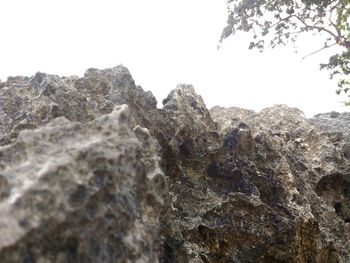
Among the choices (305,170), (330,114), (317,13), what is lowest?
(305,170)

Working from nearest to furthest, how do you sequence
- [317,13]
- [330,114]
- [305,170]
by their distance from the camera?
[305,170] → [330,114] → [317,13]

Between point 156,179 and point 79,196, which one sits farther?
point 156,179

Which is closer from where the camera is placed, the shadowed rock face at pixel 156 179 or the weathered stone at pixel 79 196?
the weathered stone at pixel 79 196

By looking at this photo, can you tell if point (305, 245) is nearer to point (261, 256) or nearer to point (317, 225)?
point (317, 225)

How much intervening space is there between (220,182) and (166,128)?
119 cm

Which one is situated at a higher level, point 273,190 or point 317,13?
point 317,13

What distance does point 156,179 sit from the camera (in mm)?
3916

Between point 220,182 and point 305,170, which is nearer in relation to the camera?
point 220,182

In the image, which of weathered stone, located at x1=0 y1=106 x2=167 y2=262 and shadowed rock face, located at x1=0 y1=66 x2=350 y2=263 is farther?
shadowed rock face, located at x1=0 y1=66 x2=350 y2=263

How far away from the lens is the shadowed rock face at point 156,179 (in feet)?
9.92

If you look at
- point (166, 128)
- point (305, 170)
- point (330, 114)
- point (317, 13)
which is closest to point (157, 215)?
point (166, 128)

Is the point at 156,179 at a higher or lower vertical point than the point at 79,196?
higher

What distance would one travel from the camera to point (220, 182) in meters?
6.25

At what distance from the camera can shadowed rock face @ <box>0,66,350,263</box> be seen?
302 cm
